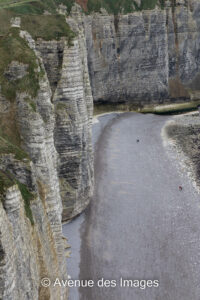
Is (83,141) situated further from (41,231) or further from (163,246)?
(41,231)

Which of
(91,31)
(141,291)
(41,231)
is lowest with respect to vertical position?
(141,291)

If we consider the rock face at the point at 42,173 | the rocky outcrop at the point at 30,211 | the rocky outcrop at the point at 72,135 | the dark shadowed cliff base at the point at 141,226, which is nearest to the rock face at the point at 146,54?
the dark shadowed cliff base at the point at 141,226

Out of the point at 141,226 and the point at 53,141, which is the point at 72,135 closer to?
the point at 53,141

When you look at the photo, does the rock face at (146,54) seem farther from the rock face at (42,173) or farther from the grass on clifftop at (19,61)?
the grass on clifftop at (19,61)

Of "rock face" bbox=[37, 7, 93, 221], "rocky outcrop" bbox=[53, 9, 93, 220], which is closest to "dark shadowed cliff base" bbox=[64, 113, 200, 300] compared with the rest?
"rocky outcrop" bbox=[53, 9, 93, 220]

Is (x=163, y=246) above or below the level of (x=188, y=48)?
below

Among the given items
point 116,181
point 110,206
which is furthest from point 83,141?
point 116,181

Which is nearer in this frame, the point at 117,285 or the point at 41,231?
the point at 41,231
